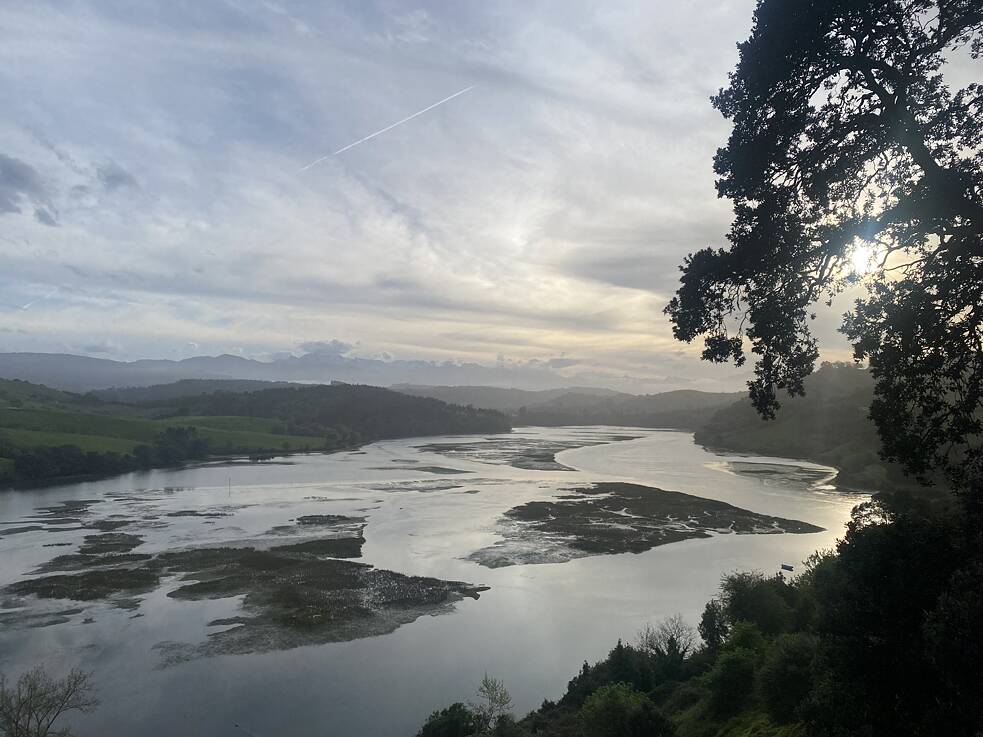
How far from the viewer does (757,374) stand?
1161 cm

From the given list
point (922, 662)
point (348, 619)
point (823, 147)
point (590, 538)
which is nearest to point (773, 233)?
point (823, 147)

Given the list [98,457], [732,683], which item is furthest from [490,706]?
[98,457]

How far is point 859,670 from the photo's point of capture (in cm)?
1216

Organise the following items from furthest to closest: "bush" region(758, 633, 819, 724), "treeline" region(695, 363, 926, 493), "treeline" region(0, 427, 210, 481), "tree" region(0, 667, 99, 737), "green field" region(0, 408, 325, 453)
Answer: "green field" region(0, 408, 325, 453), "treeline" region(695, 363, 926, 493), "treeline" region(0, 427, 210, 481), "tree" region(0, 667, 99, 737), "bush" region(758, 633, 819, 724)

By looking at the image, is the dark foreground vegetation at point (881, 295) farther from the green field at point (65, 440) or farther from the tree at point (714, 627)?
the green field at point (65, 440)

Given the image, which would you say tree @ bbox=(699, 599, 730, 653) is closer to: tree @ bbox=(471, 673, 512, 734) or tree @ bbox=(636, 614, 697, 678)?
tree @ bbox=(636, 614, 697, 678)

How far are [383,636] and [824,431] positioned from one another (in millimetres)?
122349

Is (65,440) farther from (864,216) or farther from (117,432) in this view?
(864,216)

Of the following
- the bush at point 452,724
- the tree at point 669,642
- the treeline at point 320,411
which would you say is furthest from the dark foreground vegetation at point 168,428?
the tree at point 669,642

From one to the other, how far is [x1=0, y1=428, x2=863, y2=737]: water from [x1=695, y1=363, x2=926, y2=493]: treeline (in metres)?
16.4

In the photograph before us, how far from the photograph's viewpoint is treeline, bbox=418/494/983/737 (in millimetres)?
9930

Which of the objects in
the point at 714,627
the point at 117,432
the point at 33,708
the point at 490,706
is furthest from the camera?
the point at 117,432

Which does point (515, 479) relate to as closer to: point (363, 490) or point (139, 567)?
point (363, 490)

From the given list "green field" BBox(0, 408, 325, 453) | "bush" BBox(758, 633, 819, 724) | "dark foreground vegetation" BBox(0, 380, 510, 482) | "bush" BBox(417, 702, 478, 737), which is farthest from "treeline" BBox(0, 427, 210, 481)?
"bush" BBox(758, 633, 819, 724)
